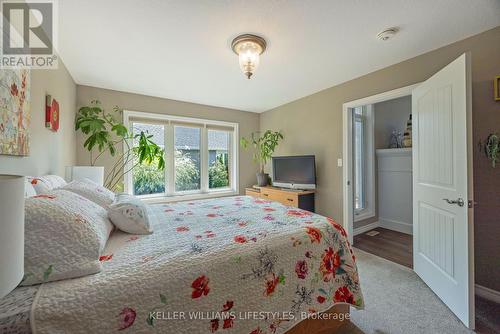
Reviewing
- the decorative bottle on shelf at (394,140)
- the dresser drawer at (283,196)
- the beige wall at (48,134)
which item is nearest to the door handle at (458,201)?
Answer: the dresser drawer at (283,196)

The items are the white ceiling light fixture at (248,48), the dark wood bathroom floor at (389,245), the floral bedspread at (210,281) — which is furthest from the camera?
the dark wood bathroom floor at (389,245)

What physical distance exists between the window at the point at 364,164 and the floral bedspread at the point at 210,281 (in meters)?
2.59

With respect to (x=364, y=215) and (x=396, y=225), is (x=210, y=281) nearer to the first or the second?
(x=364, y=215)

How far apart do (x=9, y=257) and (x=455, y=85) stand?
2621 millimetres

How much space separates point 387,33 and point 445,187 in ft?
4.62

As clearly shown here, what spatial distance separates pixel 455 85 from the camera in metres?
1.60

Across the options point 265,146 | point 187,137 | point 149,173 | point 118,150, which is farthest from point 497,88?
point 118,150

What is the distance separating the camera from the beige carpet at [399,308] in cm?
148

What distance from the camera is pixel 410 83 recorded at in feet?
7.56

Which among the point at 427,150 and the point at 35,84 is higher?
the point at 35,84

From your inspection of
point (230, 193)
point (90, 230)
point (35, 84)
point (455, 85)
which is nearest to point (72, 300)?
point (90, 230)

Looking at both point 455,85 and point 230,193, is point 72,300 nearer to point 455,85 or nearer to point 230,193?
point 455,85

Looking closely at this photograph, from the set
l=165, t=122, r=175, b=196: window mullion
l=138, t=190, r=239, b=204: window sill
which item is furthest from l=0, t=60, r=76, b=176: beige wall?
l=165, t=122, r=175, b=196: window mullion

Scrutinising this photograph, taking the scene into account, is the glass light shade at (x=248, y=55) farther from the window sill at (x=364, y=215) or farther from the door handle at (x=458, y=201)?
the window sill at (x=364, y=215)
